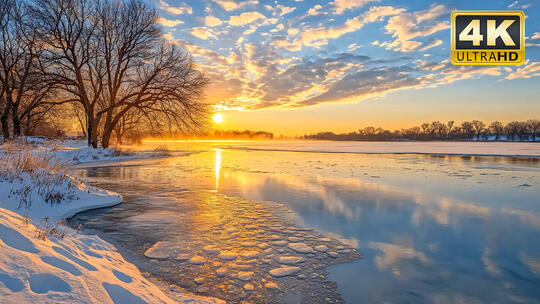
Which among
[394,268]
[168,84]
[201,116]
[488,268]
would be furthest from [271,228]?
[168,84]

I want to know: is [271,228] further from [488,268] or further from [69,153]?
[69,153]

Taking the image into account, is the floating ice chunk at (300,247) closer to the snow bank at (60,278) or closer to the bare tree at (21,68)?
the snow bank at (60,278)

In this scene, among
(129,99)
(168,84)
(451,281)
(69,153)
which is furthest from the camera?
(129,99)

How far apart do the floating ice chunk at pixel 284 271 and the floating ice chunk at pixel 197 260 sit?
1097mm

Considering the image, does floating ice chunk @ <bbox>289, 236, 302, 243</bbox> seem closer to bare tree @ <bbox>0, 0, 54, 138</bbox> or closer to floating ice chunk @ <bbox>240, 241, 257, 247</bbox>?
floating ice chunk @ <bbox>240, 241, 257, 247</bbox>

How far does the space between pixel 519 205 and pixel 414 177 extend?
5.41 meters

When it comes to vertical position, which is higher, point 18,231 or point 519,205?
point 18,231

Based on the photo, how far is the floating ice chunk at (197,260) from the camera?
13.5 feet

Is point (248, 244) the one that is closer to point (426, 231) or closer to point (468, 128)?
point (426, 231)

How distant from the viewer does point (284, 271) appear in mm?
3920

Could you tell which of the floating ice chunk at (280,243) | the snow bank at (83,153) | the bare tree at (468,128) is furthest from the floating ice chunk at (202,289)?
the bare tree at (468,128)

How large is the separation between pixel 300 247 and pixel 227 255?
130 centimetres

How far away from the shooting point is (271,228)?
5.84 meters

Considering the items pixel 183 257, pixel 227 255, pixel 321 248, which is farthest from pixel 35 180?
pixel 321 248
